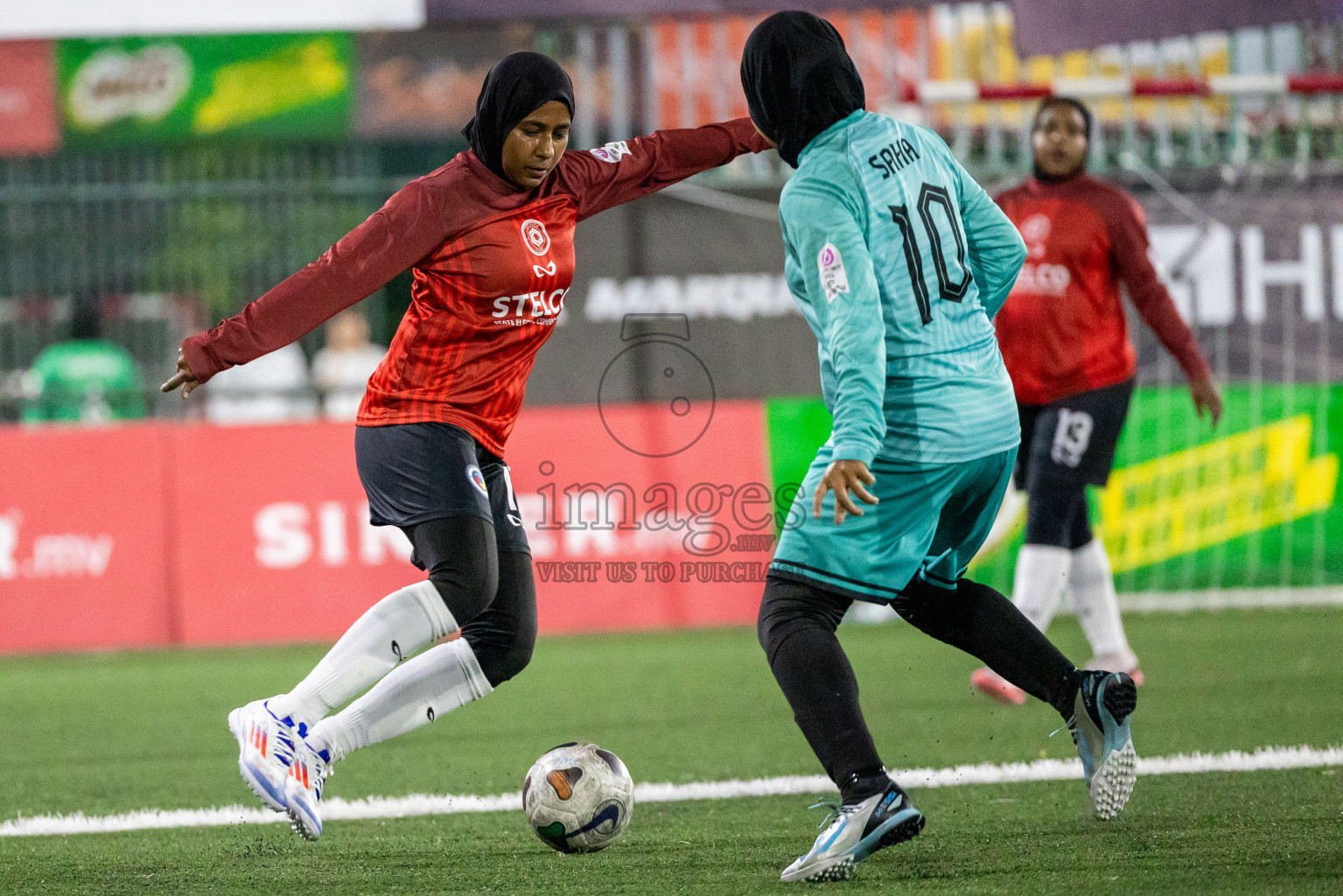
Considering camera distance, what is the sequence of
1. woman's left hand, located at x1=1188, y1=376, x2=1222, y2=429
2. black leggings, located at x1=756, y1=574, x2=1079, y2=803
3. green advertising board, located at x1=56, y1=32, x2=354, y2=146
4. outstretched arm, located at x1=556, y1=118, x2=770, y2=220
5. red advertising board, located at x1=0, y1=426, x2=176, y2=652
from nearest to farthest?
black leggings, located at x1=756, y1=574, x2=1079, y2=803 → outstretched arm, located at x1=556, y1=118, x2=770, y2=220 → woman's left hand, located at x1=1188, y1=376, x2=1222, y2=429 → red advertising board, located at x1=0, y1=426, x2=176, y2=652 → green advertising board, located at x1=56, y1=32, x2=354, y2=146

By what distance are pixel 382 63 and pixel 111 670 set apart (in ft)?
16.1

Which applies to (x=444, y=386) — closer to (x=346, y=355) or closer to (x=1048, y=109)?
(x=1048, y=109)

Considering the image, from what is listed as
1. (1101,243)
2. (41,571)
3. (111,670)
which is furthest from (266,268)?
(1101,243)

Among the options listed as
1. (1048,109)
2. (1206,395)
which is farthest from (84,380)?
(1206,395)

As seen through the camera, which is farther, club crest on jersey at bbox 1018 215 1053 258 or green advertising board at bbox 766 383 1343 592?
green advertising board at bbox 766 383 1343 592

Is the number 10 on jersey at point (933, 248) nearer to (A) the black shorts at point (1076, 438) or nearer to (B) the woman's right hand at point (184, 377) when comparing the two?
(B) the woman's right hand at point (184, 377)

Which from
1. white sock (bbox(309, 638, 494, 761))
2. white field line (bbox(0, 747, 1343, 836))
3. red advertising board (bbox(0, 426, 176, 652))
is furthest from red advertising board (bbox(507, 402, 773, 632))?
white sock (bbox(309, 638, 494, 761))

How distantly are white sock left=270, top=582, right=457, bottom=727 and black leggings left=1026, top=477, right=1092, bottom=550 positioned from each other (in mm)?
2938

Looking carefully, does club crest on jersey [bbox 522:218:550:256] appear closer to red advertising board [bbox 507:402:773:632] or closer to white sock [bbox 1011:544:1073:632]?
white sock [bbox 1011:544:1073:632]

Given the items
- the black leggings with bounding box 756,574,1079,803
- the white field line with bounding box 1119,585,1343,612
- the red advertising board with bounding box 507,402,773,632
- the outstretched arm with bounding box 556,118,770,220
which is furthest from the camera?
the white field line with bounding box 1119,585,1343,612

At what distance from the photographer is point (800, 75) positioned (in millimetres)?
3580

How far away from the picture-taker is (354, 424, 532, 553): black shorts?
403 centimetres

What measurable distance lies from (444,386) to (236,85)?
7951mm

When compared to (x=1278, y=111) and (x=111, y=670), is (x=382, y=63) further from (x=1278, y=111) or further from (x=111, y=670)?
(x=1278, y=111)
